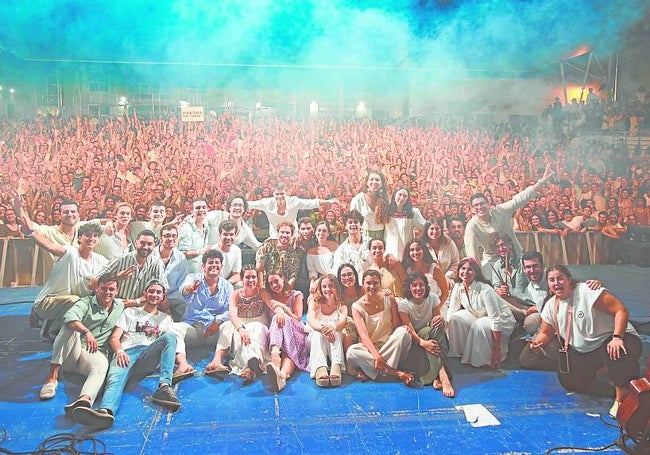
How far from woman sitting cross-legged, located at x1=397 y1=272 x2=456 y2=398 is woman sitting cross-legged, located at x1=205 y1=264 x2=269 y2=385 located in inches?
49.9

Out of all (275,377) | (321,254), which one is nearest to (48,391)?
(275,377)

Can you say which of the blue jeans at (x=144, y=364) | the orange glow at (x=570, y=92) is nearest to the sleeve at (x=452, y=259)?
the orange glow at (x=570, y=92)

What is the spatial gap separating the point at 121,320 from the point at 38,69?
2.34m

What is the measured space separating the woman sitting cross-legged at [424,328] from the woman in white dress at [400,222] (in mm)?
333

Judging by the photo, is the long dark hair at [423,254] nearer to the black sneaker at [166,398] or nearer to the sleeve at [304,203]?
the sleeve at [304,203]

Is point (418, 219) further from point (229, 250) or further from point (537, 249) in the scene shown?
point (229, 250)

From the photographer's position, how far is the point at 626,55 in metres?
5.18

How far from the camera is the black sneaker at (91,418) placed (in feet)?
12.9

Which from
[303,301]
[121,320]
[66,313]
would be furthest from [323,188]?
[66,313]

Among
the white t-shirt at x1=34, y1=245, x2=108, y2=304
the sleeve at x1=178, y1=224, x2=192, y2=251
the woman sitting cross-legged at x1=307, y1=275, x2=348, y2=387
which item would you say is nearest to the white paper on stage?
the woman sitting cross-legged at x1=307, y1=275, x2=348, y2=387

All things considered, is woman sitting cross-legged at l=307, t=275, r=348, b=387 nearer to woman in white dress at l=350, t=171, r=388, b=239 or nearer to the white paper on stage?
woman in white dress at l=350, t=171, r=388, b=239

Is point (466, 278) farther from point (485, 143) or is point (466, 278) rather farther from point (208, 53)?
point (208, 53)

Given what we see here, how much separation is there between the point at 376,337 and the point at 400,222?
1.11 m

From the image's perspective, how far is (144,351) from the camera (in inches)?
181
